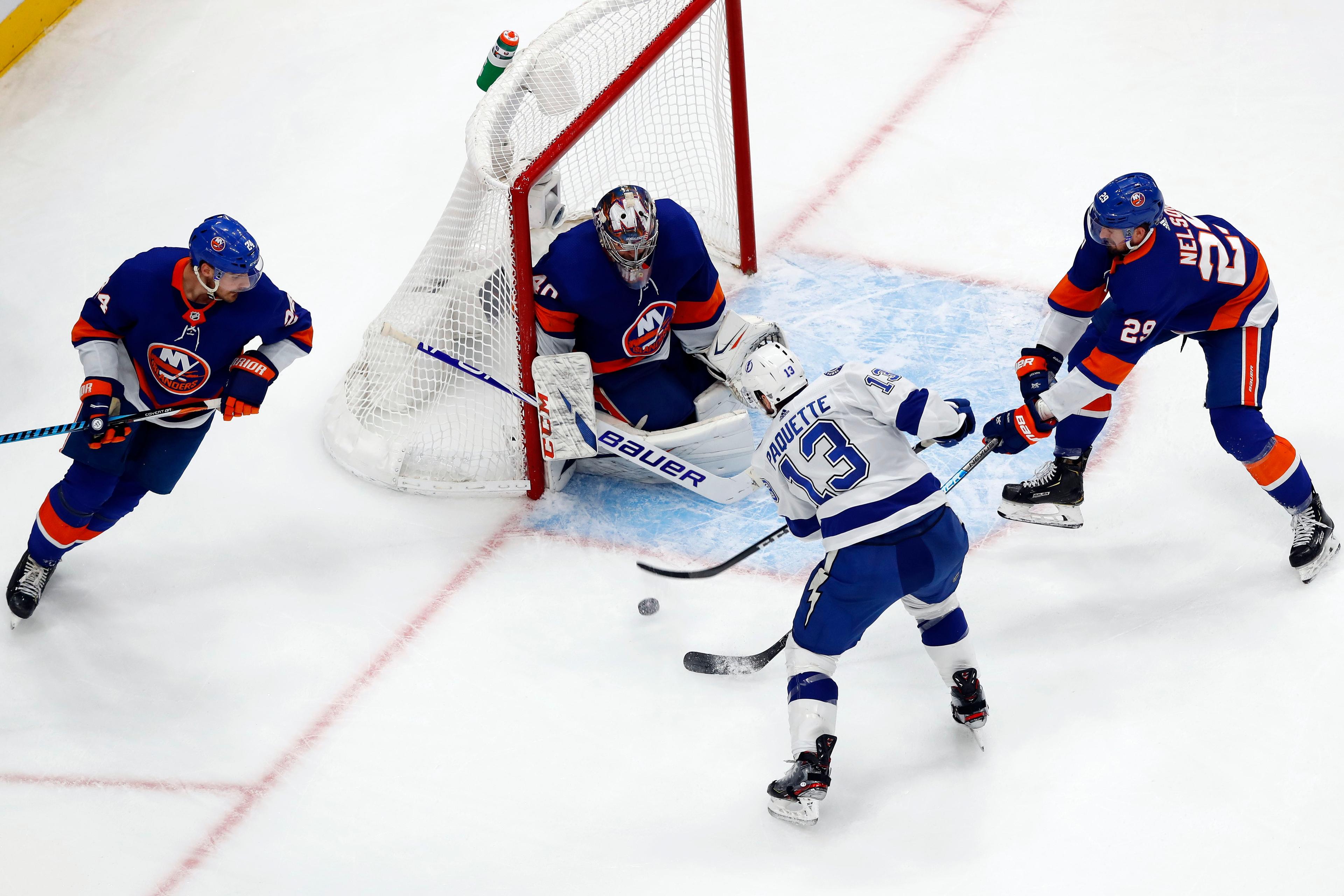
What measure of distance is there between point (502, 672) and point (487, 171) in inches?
52.4

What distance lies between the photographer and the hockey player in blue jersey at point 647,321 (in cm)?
Answer: 364

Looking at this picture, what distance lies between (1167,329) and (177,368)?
2.50 metres

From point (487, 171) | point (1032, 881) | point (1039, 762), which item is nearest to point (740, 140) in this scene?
point (487, 171)

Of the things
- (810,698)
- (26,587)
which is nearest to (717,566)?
(810,698)

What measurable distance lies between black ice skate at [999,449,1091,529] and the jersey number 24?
39.1 inches

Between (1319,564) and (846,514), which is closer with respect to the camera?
(846,514)

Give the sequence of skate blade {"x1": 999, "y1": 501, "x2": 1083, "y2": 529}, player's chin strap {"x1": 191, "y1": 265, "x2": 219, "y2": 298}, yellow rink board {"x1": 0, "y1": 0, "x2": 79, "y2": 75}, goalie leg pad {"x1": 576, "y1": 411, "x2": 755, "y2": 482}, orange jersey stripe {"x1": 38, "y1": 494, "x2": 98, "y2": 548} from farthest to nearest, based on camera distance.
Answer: yellow rink board {"x1": 0, "y1": 0, "x2": 79, "y2": 75} → goalie leg pad {"x1": 576, "y1": 411, "x2": 755, "y2": 482} → skate blade {"x1": 999, "y1": 501, "x2": 1083, "y2": 529} → orange jersey stripe {"x1": 38, "y1": 494, "x2": 98, "y2": 548} → player's chin strap {"x1": 191, "y1": 265, "x2": 219, "y2": 298}

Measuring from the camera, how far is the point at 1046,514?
3791mm

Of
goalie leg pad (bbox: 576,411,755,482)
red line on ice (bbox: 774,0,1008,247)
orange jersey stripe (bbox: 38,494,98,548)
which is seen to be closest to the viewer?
orange jersey stripe (bbox: 38,494,98,548)

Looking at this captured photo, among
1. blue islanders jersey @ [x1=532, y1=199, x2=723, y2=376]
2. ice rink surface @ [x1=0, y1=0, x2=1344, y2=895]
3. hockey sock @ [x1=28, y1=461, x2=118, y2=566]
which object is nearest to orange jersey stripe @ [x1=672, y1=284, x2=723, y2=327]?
blue islanders jersey @ [x1=532, y1=199, x2=723, y2=376]

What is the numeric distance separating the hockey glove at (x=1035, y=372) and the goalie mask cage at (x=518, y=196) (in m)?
1.30

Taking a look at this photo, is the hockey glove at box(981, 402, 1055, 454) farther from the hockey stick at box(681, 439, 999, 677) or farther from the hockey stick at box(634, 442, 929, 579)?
the hockey stick at box(634, 442, 929, 579)

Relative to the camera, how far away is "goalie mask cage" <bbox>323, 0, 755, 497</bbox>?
383 centimetres

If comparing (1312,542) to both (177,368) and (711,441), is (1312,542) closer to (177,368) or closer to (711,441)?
(711,441)
